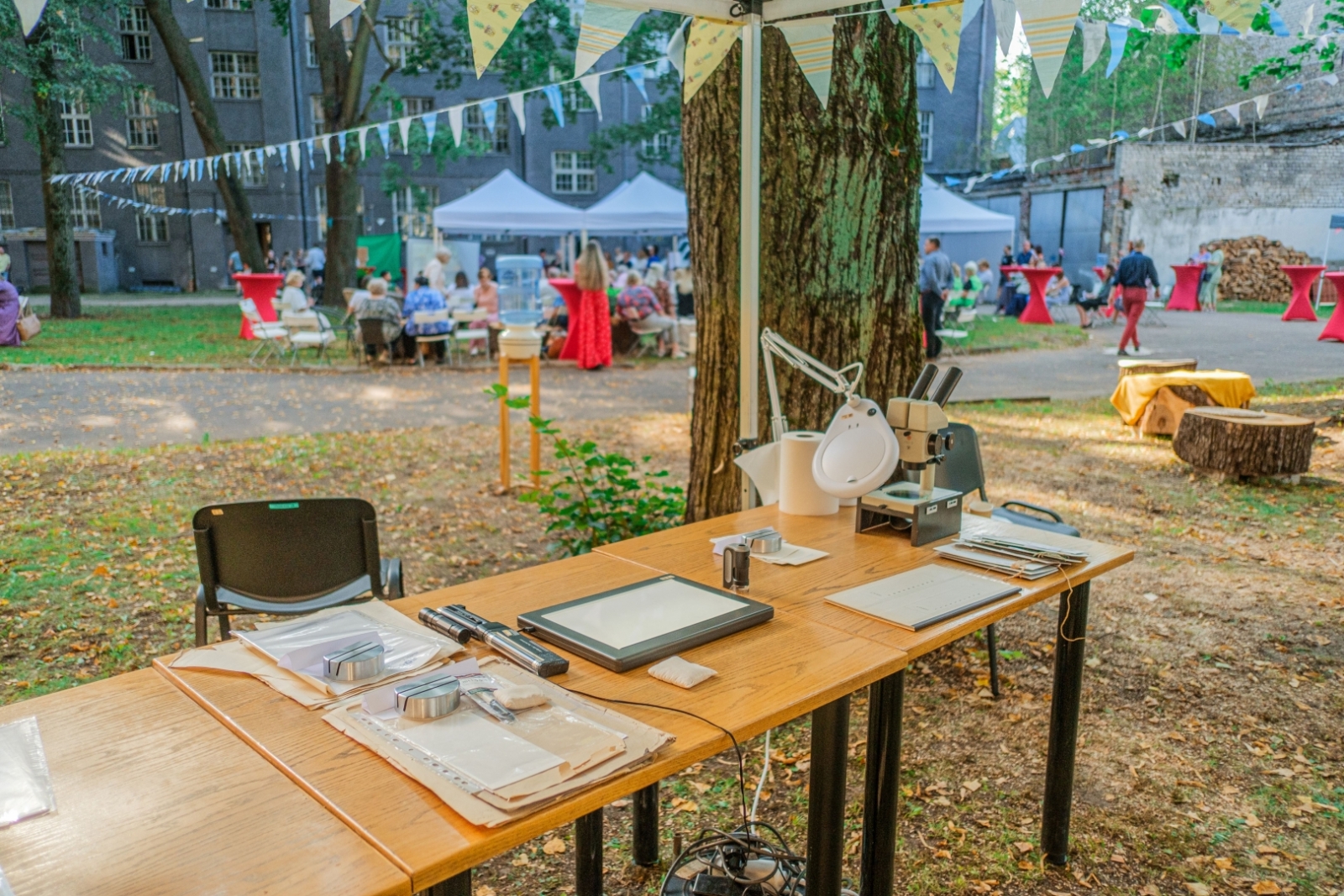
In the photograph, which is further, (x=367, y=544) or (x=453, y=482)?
(x=453, y=482)

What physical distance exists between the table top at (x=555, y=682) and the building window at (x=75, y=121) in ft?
26.0

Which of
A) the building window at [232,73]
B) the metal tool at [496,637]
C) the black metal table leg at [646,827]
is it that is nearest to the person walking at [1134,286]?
the black metal table leg at [646,827]

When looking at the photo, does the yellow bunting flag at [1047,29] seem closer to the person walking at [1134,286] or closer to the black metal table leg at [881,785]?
the black metal table leg at [881,785]

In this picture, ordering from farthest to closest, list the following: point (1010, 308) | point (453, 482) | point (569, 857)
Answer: point (1010, 308), point (453, 482), point (569, 857)

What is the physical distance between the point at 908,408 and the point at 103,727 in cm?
177

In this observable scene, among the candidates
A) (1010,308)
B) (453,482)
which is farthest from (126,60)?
(1010,308)

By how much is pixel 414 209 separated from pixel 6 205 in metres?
22.7

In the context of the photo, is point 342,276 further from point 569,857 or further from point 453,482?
point 569,857

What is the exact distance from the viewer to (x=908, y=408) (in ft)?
7.63

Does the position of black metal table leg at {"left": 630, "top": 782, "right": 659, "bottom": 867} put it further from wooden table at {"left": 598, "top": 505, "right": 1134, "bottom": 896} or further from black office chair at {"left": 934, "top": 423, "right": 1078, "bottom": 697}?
black office chair at {"left": 934, "top": 423, "right": 1078, "bottom": 697}

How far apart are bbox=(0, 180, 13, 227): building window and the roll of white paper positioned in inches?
236

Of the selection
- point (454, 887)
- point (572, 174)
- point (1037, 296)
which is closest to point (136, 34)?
point (454, 887)

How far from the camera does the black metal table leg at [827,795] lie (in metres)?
1.66

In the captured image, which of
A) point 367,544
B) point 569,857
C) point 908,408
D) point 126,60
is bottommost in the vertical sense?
point 569,857
